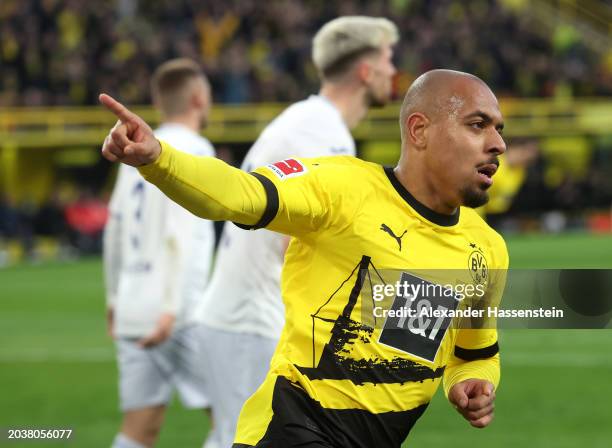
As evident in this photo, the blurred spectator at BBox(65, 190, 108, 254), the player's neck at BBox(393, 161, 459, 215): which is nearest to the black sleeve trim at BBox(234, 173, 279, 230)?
the player's neck at BBox(393, 161, 459, 215)

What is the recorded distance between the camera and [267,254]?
5.26 metres

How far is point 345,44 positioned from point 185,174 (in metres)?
2.62

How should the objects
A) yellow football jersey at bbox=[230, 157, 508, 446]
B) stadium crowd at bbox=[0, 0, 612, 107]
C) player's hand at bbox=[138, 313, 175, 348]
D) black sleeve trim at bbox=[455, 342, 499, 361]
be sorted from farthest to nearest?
stadium crowd at bbox=[0, 0, 612, 107]
player's hand at bbox=[138, 313, 175, 348]
black sleeve trim at bbox=[455, 342, 499, 361]
yellow football jersey at bbox=[230, 157, 508, 446]

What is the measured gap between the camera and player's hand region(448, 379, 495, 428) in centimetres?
388

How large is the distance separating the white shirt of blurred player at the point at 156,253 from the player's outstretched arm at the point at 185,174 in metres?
2.88

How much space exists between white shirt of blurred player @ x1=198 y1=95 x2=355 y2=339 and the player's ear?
138 cm

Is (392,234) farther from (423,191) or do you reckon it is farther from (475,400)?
(475,400)

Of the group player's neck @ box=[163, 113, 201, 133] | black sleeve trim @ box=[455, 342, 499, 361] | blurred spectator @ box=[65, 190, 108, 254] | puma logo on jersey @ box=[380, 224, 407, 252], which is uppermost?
blurred spectator @ box=[65, 190, 108, 254]

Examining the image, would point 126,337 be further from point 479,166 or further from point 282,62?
point 282,62

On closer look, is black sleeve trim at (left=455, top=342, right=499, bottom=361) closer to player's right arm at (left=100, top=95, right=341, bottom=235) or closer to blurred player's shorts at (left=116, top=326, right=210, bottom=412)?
player's right arm at (left=100, top=95, right=341, bottom=235)

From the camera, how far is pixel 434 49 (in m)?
34.0

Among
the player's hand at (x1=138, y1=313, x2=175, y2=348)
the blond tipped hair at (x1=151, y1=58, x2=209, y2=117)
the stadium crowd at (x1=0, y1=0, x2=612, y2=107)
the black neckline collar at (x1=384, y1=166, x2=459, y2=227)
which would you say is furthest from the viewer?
the stadium crowd at (x1=0, y1=0, x2=612, y2=107)

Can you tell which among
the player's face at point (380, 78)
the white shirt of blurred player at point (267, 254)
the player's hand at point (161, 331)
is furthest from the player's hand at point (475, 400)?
the player's hand at point (161, 331)

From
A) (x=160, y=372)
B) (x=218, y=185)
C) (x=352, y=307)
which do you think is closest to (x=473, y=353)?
(x=352, y=307)
